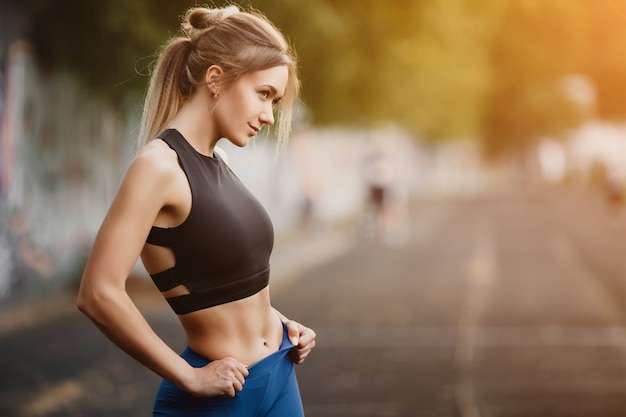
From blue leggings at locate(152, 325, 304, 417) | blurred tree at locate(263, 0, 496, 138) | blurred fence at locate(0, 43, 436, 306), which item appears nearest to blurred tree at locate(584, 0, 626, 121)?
blurred tree at locate(263, 0, 496, 138)

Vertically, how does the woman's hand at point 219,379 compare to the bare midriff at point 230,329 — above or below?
below

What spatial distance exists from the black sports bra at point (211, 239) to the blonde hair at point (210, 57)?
125 millimetres

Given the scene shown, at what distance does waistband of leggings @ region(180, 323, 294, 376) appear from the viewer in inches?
98.6

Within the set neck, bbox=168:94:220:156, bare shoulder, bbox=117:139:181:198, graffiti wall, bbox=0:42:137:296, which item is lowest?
bare shoulder, bbox=117:139:181:198

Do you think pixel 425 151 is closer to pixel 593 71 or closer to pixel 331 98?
pixel 593 71

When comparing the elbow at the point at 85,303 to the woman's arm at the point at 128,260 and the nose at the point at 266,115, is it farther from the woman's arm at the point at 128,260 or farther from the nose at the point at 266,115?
the nose at the point at 266,115

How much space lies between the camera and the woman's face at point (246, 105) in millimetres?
2473

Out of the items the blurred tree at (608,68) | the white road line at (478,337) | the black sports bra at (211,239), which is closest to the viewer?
the black sports bra at (211,239)

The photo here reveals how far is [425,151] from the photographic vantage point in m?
70.8

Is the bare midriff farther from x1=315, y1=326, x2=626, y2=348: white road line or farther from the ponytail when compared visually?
x1=315, y1=326, x2=626, y2=348: white road line

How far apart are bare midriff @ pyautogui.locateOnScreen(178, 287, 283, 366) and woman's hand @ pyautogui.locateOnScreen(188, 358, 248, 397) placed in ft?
0.21

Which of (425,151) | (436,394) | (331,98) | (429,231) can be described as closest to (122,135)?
(331,98)

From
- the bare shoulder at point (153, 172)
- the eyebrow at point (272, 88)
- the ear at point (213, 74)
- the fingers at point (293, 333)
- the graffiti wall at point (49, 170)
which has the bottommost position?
the fingers at point (293, 333)

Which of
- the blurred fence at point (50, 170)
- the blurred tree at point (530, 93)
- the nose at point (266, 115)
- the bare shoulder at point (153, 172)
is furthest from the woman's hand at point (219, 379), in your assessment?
the blurred tree at point (530, 93)
